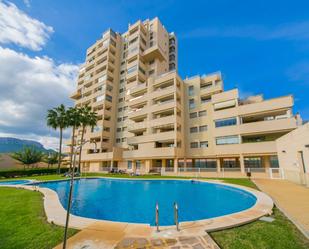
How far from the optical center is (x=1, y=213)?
7.88 m

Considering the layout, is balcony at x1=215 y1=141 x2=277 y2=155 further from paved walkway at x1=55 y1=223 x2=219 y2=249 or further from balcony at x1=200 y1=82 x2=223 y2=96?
paved walkway at x1=55 y1=223 x2=219 y2=249

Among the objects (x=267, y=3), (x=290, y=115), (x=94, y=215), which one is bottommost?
(x=94, y=215)

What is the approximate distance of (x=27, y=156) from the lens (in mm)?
38625

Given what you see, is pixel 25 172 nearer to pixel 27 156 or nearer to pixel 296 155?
pixel 27 156

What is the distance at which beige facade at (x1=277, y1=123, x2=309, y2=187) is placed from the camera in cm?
1406

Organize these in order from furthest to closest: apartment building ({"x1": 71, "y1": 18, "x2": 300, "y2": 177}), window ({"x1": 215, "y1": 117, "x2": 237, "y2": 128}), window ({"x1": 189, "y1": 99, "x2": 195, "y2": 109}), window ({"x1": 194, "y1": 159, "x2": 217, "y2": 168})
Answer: window ({"x1": 189, "y1": 99, "x2": 195, "y2": 109}) → window ({"x1": 194, "y1": 159, "x2": 217, "y2": 168}) → window ({"x1": 215, "y1": 117, "x2": 237, "y2": 128}) → apartment building ({"x1": 71, "y1": 18, "x2": 300, "y2": 177})

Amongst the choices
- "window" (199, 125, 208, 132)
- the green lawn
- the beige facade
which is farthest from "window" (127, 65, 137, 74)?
the green lawn

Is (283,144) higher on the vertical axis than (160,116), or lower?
lower

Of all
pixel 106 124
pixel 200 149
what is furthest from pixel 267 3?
pixel 106 124

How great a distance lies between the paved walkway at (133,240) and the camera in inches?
182

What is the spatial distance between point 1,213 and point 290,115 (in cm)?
3315

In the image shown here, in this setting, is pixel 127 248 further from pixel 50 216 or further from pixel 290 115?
pixel 290 115

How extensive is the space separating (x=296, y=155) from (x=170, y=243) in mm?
17517

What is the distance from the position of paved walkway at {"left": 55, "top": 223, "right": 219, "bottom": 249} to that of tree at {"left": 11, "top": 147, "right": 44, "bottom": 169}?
4313cm
